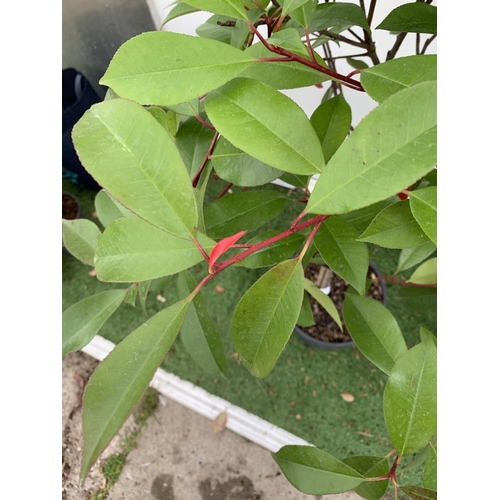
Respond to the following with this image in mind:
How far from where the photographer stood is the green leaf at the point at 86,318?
68 cm

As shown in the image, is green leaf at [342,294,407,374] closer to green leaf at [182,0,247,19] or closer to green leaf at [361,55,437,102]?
green leaf at [361,55,437,102]

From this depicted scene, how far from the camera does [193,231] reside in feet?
1.45

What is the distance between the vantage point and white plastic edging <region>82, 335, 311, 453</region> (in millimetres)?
1280

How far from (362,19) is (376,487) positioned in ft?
2.14

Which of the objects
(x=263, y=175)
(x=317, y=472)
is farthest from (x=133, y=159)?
(x=317, y=472)

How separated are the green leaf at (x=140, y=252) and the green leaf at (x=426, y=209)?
214 mm

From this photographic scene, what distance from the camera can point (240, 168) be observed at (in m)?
0.57

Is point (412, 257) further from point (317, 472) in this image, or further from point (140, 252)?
point (140, 252)

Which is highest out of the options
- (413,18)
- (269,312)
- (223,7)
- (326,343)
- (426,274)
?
(223,7)

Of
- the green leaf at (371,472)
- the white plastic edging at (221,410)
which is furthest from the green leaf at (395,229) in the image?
the white plastic edging at (221,410)

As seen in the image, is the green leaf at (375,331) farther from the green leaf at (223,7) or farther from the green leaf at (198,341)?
the green leaf at (223,7)

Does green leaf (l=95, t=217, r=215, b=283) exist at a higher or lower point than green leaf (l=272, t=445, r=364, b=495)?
higher

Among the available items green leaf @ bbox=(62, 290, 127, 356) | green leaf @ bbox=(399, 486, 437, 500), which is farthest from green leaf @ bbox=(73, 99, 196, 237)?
green leaf @ bbox=(399, 486, 437, 500)

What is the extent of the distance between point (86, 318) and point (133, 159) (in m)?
0.39
